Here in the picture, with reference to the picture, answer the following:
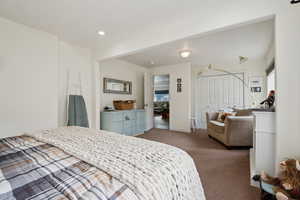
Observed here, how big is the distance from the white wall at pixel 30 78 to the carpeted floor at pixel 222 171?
9.18ft

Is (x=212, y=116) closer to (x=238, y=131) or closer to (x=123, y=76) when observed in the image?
(x=238, y=131)

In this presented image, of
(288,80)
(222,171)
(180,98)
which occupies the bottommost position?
(222,171)

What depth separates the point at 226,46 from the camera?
3.25 m

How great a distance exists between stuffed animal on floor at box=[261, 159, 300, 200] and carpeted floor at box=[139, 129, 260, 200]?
35cm

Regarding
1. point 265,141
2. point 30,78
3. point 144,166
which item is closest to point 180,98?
point 265,141

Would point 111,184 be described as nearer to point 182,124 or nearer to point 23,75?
point 23,75

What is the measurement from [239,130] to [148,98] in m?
2.96

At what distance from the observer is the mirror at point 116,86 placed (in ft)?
12.7

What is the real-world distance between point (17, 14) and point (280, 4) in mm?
3328

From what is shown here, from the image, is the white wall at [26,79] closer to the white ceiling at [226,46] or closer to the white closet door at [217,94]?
the white ceiling at [226,46]

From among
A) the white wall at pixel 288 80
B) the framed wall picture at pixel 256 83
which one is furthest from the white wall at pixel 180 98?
the white wall at pixel 288 80

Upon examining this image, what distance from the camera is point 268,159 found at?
5.39 ft

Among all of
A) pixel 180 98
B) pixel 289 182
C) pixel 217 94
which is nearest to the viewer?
pixel 289 182

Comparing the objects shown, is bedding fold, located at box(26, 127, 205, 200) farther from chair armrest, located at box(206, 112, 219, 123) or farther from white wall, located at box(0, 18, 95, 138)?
chair armrest, located at box(206, 112, 219, 123)
